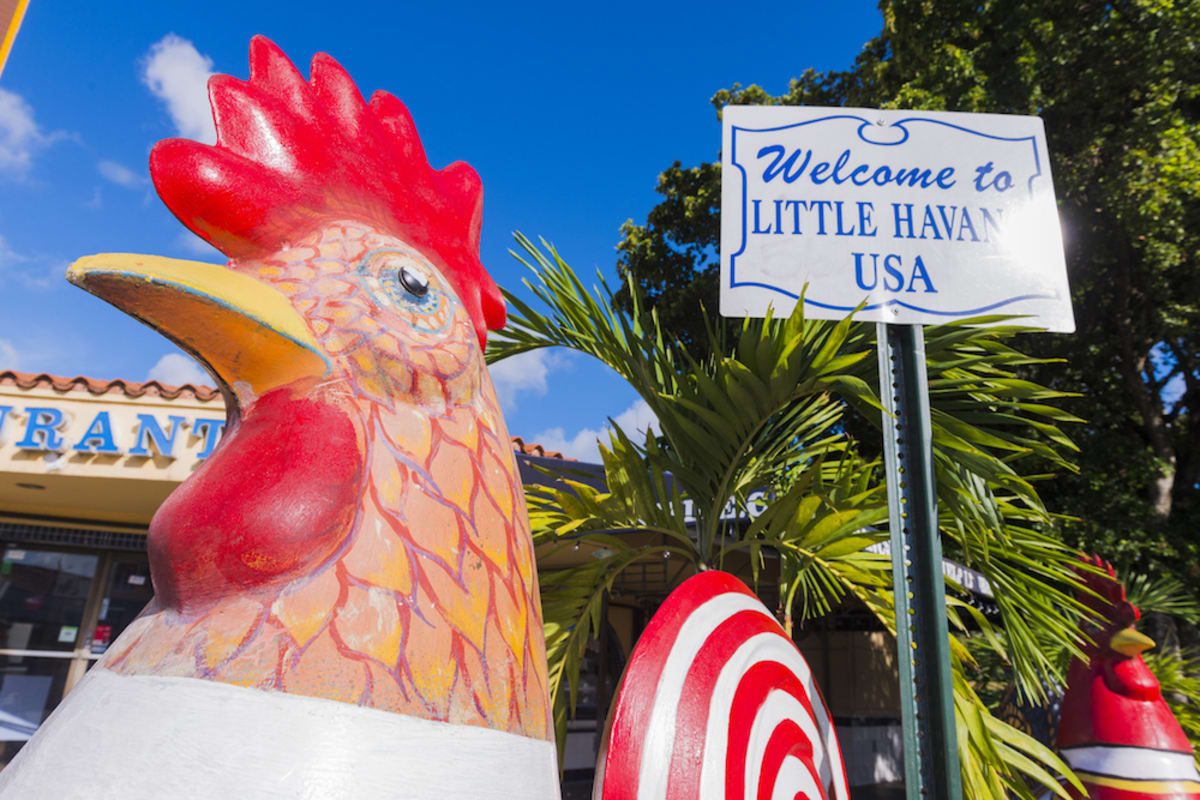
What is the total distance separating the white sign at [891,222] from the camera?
5.21ft

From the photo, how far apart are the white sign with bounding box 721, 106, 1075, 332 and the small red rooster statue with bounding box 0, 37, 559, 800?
790 mm

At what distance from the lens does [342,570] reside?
0.80m

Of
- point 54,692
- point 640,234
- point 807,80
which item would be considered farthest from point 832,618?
point 54,692

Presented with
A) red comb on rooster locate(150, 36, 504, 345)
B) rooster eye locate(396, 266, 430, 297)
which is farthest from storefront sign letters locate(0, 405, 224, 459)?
rooster eye locate(396, 266, 430, 297)

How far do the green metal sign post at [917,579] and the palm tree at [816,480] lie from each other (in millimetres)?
135

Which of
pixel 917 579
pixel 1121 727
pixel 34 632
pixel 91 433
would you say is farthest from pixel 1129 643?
pixel 34 632

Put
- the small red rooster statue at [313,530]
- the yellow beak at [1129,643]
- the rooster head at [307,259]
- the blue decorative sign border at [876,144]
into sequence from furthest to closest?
1. the yellow beak at [1129,643]
2. the blue decorative sign border at [876,144]
3. the rooster head at [307,259]
4. the small red rooster statue at [313,530]

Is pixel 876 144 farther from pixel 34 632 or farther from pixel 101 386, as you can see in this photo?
pixel 34 632

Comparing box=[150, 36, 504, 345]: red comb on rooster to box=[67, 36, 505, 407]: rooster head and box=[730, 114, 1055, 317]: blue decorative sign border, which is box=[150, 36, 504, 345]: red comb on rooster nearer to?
box=[67, 36, 505, 407]: rooster head

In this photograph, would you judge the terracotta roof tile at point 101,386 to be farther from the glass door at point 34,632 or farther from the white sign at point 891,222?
the white sign at point 891,222

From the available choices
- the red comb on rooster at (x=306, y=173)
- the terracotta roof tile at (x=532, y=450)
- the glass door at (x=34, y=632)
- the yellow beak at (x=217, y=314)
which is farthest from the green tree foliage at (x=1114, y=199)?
the glass door at (x=34, y=632)

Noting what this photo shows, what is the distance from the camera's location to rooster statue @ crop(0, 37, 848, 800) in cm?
70

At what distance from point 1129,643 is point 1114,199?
19.0 feet

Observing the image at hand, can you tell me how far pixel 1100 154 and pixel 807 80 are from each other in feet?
15.0
